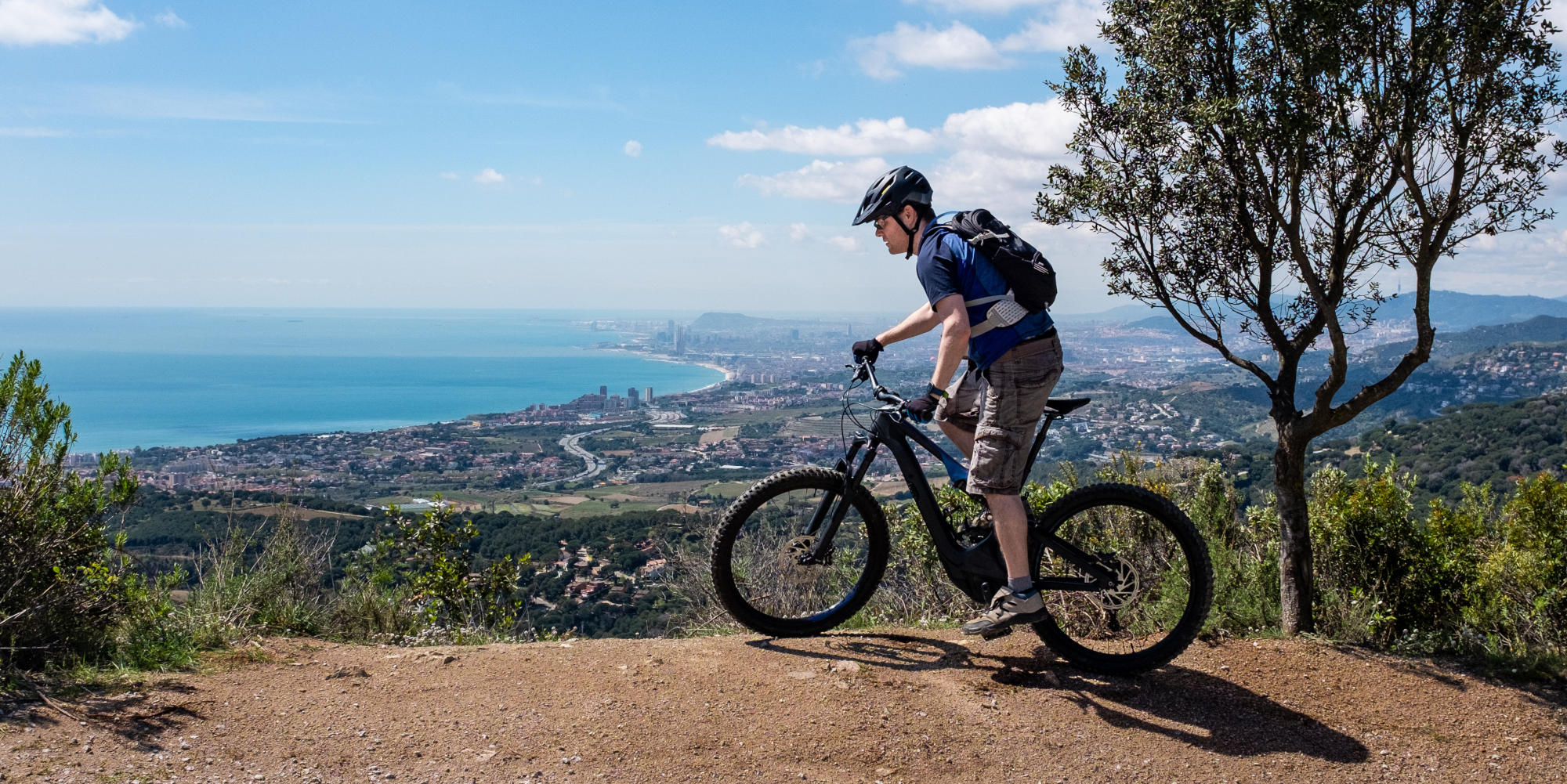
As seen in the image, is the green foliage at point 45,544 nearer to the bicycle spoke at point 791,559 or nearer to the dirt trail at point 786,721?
the dirt trail at point 786,721

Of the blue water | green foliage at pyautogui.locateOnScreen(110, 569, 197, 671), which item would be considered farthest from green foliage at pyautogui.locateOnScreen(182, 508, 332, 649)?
the blue water

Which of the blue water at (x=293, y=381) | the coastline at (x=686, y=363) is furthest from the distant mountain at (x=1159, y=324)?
the blue water at (x=293, y=381)

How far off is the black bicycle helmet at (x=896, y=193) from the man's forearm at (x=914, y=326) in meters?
0.50

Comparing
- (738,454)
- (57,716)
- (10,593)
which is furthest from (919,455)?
(738,454)

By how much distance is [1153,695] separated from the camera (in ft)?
13.9

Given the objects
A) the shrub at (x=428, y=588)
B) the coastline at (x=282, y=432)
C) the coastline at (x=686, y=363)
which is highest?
the shrub at (x=428, y=588)

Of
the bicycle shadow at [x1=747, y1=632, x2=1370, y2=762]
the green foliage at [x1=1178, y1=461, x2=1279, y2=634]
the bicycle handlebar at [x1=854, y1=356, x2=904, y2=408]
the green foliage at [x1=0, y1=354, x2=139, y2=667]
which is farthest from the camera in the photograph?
the green foliage at [x1=1178, y1=461, x2=1279, y2=634]

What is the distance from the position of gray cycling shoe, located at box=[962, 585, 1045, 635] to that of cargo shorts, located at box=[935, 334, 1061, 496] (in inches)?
19.2

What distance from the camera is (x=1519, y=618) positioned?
5.08 m

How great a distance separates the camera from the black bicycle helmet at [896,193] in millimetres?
4367

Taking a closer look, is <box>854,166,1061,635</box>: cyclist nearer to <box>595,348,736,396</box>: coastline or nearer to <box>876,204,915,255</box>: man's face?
<box>876,204,915,255</box>: man's face

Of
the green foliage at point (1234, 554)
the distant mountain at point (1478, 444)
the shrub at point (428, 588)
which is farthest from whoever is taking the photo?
the distant mountain at point (1478, 444)

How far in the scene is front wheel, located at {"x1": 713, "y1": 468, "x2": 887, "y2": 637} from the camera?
4.77 metres

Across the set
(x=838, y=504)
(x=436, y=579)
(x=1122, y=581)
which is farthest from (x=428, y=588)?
(x=1122, y=581)
